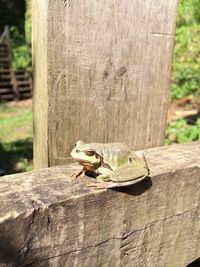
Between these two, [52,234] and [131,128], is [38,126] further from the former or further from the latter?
[52,234]

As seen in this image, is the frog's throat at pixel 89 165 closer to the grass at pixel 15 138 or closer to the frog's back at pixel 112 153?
the frog's back at pixel 112 153

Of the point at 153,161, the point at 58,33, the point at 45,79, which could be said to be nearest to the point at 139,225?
the point at 153,161

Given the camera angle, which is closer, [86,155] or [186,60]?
[86,155]

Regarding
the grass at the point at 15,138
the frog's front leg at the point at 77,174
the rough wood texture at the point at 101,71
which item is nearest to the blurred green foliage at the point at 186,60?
the grass at the point at 15,138

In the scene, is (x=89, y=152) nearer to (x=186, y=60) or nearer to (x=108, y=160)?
(x=108, y=160)

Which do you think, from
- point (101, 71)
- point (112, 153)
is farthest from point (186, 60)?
point (112, 153)

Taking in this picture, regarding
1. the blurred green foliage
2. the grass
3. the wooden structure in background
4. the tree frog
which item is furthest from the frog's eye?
the wooden structure in background

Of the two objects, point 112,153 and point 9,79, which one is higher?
point 112,153
